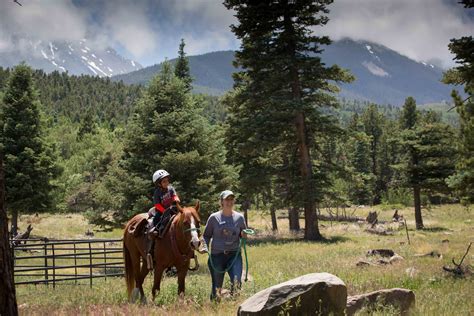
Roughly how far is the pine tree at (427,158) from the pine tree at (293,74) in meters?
16.4

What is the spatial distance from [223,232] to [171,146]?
1174cm

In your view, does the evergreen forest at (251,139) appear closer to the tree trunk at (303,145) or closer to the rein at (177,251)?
the tree trunk at (303,145)

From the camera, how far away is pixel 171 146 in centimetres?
1983

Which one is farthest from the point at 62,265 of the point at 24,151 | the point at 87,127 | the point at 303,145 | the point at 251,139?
the point at 87,127

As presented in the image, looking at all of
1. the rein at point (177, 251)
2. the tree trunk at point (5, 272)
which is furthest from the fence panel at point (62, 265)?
the tree trunk at point (5, 272)

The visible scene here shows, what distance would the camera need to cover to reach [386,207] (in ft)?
228

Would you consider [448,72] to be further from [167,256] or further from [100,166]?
[100,166]

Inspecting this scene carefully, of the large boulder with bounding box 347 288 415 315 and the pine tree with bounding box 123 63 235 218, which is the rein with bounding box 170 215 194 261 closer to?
the large boulder with bounding box 347 288 415 315

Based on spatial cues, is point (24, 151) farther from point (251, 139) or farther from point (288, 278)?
point (288, 278)

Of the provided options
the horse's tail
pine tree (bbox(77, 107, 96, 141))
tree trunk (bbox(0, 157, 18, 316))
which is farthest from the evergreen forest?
pine tree (bbox(77, 107, 96, 141))

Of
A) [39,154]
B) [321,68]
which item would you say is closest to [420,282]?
[321,68]

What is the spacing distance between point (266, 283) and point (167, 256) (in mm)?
2211

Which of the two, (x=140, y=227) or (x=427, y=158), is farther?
(x=427, y=158)

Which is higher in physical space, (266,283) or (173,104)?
(173,104)
